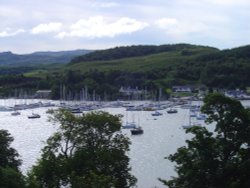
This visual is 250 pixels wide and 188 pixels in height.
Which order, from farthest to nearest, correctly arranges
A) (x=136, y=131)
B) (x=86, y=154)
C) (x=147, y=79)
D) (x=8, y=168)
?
(x=147, y=79) < (x=136, y=131) < (x=86, y=154) < (x=8, y=168)

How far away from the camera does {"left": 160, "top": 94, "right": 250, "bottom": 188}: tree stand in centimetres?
2238

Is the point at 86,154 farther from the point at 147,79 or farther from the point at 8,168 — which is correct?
the point at 147,79

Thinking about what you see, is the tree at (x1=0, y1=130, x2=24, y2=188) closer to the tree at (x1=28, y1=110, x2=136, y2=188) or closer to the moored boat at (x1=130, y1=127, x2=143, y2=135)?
the tree at (x1=28, y1=110, x2=136, y2=188)

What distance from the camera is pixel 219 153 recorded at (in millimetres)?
22906

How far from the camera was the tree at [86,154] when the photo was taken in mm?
26734

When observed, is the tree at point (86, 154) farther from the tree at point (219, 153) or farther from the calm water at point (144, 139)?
the calm water at point (144, 139)

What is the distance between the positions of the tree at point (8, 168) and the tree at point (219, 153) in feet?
21.7

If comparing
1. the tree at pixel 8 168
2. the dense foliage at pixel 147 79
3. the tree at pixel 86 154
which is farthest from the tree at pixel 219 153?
the dense foliage at pixel 147 79

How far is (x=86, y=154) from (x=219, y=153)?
742cm

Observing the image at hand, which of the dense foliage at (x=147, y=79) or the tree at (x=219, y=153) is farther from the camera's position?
the dense foliage at (x=147, y=79)

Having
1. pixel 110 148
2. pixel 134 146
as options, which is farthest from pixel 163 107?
pixel 110 148

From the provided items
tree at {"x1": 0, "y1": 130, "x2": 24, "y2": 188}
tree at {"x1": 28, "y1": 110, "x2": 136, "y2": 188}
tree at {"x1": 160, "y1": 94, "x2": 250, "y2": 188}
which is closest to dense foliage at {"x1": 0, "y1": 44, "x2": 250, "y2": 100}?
tree at {"x1": 0, "y1": 130, "x2": 24, "y2": 188}

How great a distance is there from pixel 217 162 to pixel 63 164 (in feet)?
27.7

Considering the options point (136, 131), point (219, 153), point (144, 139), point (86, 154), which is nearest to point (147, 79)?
point (136, 131)
